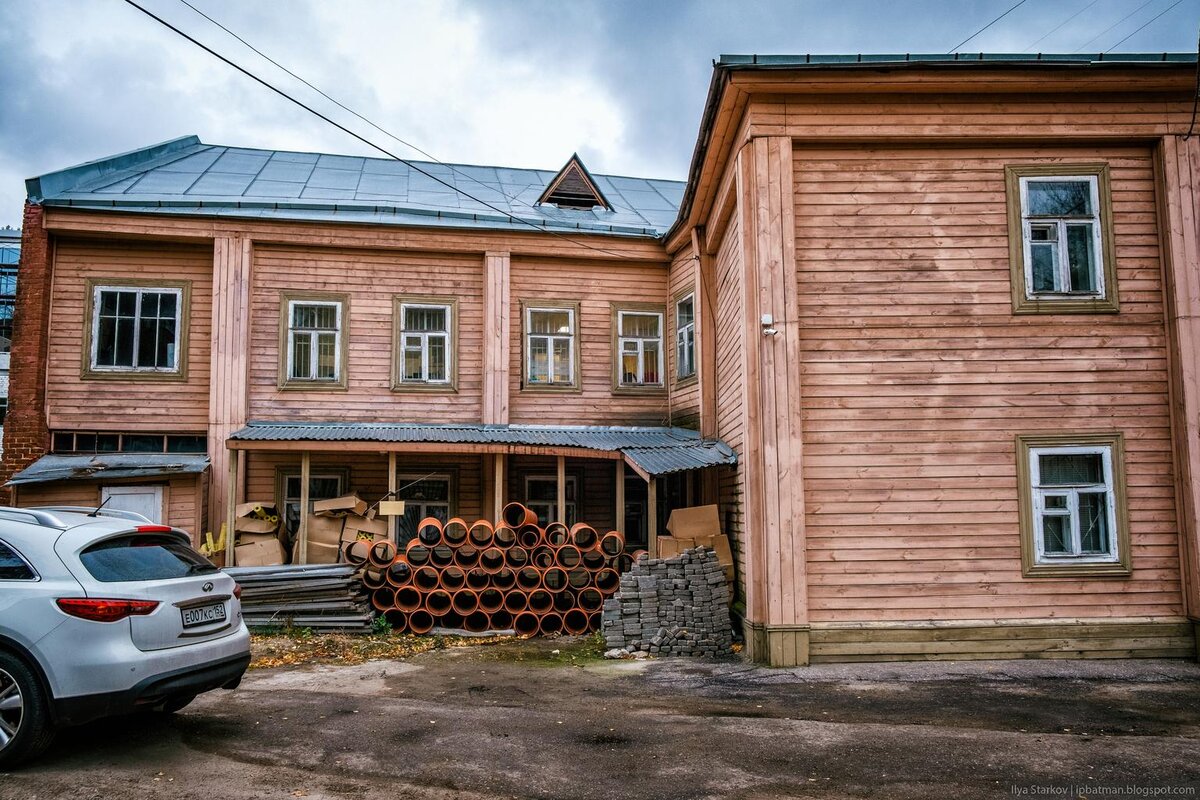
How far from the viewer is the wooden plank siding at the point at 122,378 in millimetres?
14516

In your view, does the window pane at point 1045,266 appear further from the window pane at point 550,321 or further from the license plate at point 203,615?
the license plate at point 203,615

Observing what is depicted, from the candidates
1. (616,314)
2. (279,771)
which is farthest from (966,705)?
(616,314)

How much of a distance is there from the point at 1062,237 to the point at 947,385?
2.46 metres

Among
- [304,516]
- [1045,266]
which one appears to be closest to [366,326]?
[304,516]

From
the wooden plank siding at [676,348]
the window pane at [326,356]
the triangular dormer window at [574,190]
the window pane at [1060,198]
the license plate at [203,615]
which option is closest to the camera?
the license plate at [203,615]

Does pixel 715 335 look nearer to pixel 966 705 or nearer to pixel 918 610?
pixel 918 610

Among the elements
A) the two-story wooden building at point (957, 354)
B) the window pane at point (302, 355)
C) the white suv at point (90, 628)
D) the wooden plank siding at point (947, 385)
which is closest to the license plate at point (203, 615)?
the white suv at point (90, 628)

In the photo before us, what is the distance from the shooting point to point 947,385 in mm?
10398

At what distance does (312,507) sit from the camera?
14602mm

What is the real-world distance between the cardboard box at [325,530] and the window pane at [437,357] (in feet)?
10.7

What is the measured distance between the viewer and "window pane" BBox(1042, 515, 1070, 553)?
33.4 feet

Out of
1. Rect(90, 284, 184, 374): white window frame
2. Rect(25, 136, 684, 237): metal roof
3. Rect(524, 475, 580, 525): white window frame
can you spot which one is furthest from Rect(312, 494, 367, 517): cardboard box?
Rect(25, 136, 684, 237): metal roof

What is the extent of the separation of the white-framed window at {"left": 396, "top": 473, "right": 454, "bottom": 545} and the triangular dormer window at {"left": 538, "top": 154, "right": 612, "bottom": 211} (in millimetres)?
6077

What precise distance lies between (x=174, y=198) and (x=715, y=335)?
32.4ft
